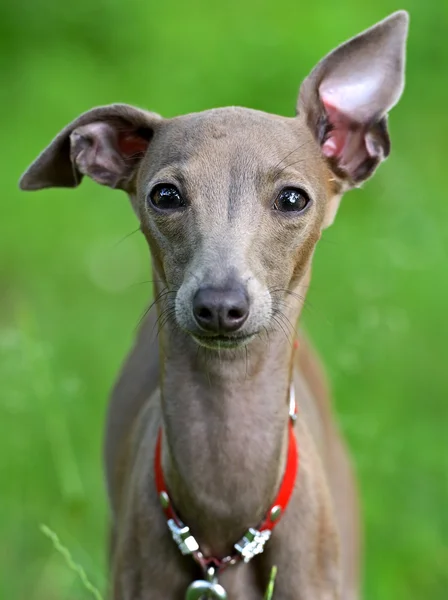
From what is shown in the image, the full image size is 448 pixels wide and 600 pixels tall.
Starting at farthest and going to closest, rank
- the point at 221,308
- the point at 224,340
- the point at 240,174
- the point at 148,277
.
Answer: the point at 148,277
the point at 240,174
the point at 224,340
the point at 221,308

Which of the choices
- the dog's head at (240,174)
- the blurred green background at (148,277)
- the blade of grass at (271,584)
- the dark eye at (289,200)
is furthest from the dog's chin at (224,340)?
the blurred green background at (148,277)

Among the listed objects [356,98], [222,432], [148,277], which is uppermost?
[356,98]

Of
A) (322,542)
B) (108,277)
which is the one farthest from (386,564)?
(108,277)

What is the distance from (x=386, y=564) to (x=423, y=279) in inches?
89.0

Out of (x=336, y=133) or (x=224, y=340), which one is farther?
(x=336, y=133)

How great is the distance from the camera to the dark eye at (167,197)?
3.48 m

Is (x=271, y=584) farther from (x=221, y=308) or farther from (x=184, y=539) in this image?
(x=221, y=308)

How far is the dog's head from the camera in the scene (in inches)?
129

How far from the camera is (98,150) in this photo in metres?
3.90

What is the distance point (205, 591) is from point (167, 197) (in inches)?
43.2

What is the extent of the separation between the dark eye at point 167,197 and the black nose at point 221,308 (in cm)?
37

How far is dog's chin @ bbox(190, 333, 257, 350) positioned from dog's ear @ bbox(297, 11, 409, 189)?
75cm

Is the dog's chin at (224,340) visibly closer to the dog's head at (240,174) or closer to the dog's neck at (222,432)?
the dog's head at (240,174)

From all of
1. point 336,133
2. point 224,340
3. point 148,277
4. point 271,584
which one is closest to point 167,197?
point 224,340
